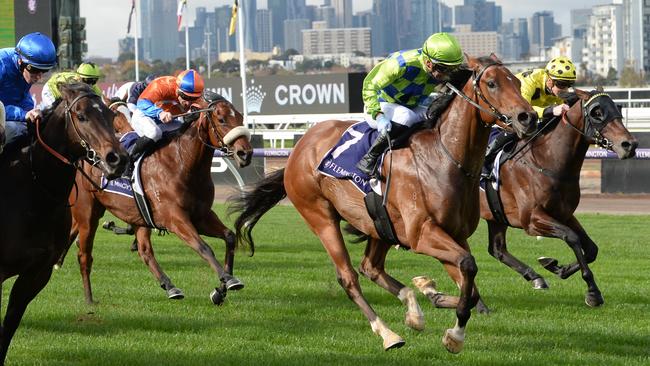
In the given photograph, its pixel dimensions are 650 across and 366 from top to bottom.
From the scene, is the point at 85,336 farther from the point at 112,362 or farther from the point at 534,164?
the point at 534,164

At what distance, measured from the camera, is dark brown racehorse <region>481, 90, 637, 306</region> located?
30.2ft

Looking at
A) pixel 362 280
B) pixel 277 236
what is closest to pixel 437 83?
pixel 362 280

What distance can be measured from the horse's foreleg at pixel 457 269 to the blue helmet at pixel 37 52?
2345 mm

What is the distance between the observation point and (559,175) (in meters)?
9.61

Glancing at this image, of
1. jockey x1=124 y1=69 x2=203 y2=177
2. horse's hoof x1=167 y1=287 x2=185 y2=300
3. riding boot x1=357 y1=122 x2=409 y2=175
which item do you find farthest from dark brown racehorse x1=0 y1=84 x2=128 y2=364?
jockey x1=124 y1=69 x2=203 y2=177

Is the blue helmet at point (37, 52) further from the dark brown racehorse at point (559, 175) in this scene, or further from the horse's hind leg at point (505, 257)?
the horse's hind leg at point (505, 257)

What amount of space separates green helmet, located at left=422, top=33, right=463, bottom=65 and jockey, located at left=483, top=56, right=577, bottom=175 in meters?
2.76

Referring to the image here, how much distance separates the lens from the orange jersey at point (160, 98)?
10062 mm

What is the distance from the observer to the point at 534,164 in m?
9.77

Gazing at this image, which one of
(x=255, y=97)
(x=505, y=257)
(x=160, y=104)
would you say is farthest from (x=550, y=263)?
(x=255, y=97)

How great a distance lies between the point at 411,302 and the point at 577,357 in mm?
1015

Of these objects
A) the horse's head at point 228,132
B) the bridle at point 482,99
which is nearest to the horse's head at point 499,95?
the bridle at point 482,99

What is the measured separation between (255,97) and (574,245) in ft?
88.6

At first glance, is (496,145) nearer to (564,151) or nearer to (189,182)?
(564,151)
